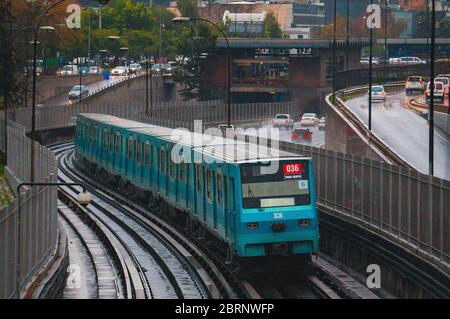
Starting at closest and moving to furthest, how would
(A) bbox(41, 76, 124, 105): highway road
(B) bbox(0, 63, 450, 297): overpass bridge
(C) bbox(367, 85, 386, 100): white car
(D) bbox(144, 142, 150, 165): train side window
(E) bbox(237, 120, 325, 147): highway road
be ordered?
(B) bbox(0, 63, 450, 297): overpass bridge → (D) bbox(144, 142, 150, 165): train side window → (E) bbox(237, 120, 325, 147): highway road → (C) bbox(367, 85, 386, 100): white car → (A) bbox(41, 76, 124, 105): highway road

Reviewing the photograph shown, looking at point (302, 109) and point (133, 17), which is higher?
point (133, 17)

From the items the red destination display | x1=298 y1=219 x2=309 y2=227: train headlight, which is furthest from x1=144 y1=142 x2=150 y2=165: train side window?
x1=298 y1=219 x2=309 y2=227: train headlight

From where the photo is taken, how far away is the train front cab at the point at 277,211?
2561 centimetres

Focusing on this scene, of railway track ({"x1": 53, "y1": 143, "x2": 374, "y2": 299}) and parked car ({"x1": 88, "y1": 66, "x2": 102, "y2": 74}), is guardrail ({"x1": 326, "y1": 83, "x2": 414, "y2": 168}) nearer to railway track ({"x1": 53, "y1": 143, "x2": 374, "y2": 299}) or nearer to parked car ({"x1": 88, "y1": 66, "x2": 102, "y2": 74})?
railway track ({"x1": 53, "y1": 143, "x2": 374, "y2": 299})

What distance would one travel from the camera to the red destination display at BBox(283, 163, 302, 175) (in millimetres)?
26141

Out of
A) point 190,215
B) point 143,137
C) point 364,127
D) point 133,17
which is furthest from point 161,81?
point 190,215

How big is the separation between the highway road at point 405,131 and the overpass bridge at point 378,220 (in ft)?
44.4

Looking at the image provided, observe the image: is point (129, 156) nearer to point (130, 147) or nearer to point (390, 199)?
point (130, 147)

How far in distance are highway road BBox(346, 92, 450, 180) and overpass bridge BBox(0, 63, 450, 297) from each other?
13524 mm

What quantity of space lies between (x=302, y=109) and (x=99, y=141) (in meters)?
58.6

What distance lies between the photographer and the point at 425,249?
78.3ft

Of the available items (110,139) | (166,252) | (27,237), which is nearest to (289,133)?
(110,139)
